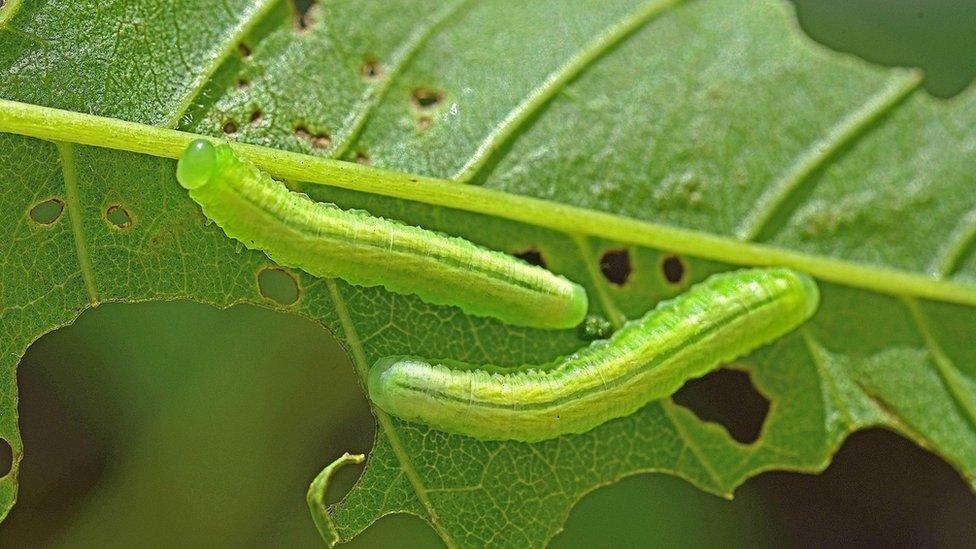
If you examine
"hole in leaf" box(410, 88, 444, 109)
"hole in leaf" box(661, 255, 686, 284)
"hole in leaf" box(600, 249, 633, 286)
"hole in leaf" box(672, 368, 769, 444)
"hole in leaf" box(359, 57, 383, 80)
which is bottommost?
"hole in leaf" box(672, 368, 769, 444)

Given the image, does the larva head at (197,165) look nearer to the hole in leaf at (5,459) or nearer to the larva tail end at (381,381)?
the larva tail end at (381,381)

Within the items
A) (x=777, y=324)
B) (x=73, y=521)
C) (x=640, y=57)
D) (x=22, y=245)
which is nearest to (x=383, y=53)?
(x=640, y=57)

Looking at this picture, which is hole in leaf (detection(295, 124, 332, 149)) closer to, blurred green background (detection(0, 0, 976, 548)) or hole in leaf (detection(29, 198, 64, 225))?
blurred green background (detection(0, 0, 976, 548))

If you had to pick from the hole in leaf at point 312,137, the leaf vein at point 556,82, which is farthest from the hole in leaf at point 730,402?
the hole in leaf at point 312,137

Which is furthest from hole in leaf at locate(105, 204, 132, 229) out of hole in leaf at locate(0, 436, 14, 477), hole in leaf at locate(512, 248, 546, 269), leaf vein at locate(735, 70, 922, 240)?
leaf vein at locate(735, 70, 922, 240)

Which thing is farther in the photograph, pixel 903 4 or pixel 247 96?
pixel 903 4

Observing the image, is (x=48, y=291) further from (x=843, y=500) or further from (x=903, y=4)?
(x=903, y=4)

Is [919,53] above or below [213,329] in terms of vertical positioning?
above

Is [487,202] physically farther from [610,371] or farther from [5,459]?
[5,459]
